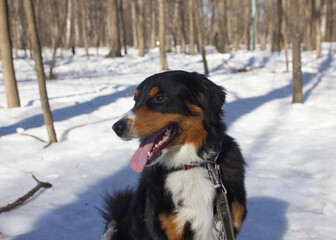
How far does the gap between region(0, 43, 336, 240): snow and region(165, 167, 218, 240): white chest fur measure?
0.94m

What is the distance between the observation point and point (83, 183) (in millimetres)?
3947

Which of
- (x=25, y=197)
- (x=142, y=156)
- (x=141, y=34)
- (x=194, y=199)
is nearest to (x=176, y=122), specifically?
(x=142, y=156)

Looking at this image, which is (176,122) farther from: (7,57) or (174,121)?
(7,57)

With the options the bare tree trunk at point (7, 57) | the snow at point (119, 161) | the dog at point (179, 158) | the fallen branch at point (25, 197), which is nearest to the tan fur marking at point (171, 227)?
the dog at point (179, 158)

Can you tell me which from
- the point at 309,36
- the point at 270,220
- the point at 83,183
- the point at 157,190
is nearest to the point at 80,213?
the point at 83,183

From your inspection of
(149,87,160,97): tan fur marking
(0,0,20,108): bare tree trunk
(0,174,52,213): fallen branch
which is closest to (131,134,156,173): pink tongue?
(149,87,160,97): tan fur marking

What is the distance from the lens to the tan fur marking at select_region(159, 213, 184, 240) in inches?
80.8

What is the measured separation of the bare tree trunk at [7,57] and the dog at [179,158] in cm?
535

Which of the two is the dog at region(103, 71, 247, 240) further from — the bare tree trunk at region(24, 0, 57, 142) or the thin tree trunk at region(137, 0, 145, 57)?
the thin tree trunk at region(137, 0, 145, 57)

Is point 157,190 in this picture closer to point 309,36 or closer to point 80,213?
point 80,213

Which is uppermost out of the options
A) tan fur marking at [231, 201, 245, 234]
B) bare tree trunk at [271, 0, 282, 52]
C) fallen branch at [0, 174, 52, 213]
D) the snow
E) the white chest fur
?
bare tree trunk at [271, 0, 282, 52]

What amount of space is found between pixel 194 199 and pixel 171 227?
26 cm

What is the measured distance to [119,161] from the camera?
15.5ft

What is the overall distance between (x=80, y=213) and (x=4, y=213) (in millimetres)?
762
